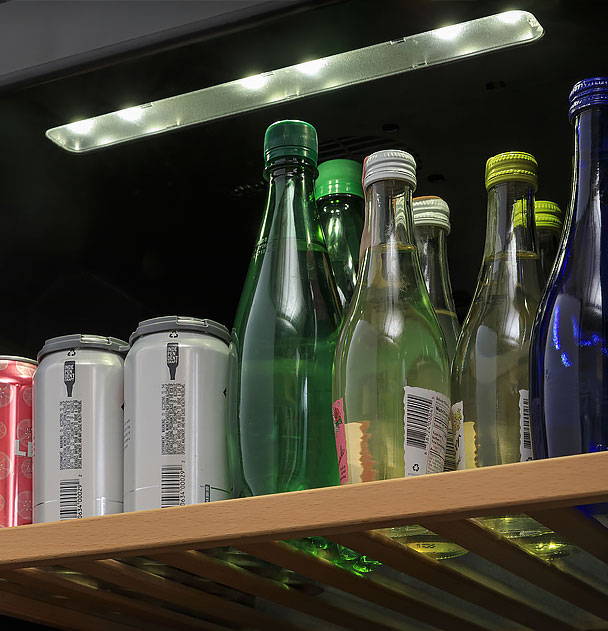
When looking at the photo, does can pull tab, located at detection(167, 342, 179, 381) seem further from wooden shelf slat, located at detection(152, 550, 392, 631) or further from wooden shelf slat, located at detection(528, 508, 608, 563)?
wooden shelf slat, located at detection(528, 508, 608, 563)

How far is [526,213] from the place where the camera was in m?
0.89

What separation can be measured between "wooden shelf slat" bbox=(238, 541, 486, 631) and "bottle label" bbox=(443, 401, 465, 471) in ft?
0.40

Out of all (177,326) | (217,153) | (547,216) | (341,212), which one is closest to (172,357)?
(177,326)

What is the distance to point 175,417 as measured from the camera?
2.91 ft

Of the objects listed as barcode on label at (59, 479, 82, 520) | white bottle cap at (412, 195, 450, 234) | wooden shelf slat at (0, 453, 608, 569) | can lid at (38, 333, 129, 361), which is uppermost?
white bottle cap at (412, 195, 450, 234)

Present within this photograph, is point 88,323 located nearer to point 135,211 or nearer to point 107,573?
point 135,211

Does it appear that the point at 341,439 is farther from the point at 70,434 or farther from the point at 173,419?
the point at 70,434

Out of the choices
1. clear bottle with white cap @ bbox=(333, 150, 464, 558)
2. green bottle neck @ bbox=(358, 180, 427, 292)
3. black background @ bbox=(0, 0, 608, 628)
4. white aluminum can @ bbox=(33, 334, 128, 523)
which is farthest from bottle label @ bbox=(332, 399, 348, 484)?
black background @ bbox=(0, 0, 608, 628)

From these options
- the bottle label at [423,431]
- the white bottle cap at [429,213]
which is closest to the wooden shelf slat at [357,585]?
the bottle label at [423,431]

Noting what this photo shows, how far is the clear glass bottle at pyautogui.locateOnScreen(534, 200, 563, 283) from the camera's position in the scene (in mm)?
982

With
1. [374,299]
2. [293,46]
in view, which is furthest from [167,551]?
[293,46]

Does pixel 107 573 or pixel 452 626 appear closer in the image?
pixel 107 573

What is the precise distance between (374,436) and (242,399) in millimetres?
131

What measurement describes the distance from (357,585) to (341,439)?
0.16 metres
